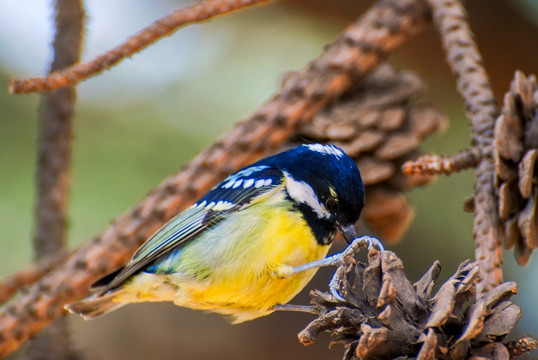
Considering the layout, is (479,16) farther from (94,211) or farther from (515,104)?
(94,211)

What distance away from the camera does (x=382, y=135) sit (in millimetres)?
997

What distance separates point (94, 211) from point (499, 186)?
113 centimetres

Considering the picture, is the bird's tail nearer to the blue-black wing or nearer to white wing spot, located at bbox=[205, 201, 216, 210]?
the blue-black wing

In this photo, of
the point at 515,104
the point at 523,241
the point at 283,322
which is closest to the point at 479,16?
the point at 515,104

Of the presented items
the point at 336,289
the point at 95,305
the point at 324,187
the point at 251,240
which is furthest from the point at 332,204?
the point at 95,305

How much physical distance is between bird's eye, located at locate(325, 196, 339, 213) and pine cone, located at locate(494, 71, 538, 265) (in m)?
0.28

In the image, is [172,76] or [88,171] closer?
[88,171]

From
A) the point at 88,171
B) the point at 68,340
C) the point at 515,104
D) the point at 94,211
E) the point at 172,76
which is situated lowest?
the point at 68,340

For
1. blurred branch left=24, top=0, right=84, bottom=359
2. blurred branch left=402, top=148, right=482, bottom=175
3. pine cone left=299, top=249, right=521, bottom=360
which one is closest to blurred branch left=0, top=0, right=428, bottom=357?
blurred branch left=24, top=0, right=84, bottom=359

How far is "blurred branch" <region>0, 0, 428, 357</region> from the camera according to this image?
2.93 ft

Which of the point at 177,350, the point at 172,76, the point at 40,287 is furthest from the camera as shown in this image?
the point at 172,76

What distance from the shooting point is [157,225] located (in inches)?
36.4

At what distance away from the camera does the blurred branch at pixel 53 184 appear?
1049 mm

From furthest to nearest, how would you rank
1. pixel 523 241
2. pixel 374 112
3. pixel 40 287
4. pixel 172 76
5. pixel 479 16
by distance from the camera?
1. pixel 172 76
2. pixel 479 16
3. pixel 374 112
4. pixel 40 287
5. pixel 523 241
